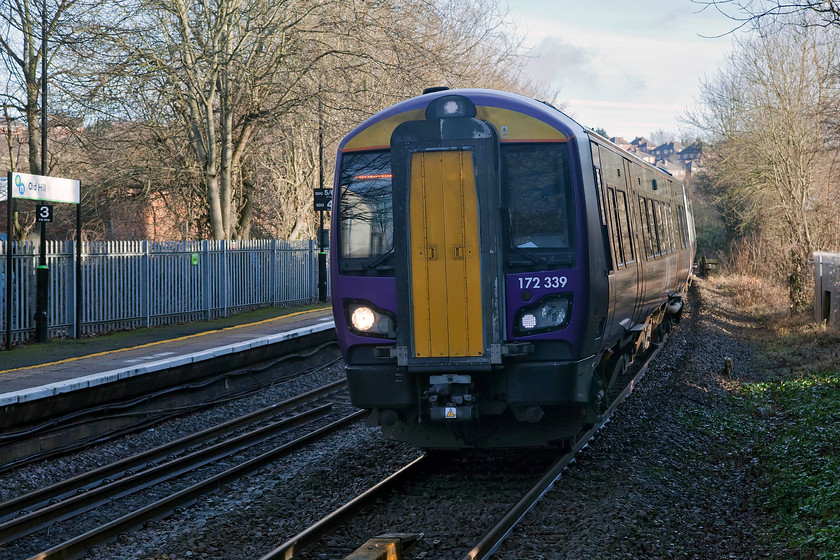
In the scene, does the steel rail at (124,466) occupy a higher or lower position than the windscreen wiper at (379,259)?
lower

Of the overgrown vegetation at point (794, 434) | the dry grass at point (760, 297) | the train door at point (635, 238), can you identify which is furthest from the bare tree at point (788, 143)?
the train door at point (635, 238)

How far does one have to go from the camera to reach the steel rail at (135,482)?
700cm

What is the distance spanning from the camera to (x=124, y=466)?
907 cm

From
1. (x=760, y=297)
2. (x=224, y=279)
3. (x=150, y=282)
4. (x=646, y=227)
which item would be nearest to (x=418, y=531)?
(x=646, y=227)

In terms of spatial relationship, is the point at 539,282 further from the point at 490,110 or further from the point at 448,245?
the point at 490,110

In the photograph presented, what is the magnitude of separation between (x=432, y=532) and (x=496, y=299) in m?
1.88

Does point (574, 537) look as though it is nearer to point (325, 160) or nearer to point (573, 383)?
point (573, 383)

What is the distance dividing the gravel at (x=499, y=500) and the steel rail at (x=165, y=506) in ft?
0.33

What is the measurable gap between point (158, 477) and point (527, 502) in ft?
12.6

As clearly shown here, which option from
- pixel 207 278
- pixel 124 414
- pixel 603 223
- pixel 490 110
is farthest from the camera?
pixel 207 278

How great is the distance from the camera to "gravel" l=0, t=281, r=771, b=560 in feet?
20.9

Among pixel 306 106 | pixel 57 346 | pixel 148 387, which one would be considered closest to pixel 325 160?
pixel 306 106

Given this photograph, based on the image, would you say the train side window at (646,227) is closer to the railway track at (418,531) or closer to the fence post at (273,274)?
the railway track at (418,531)

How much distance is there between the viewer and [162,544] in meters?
6.62
